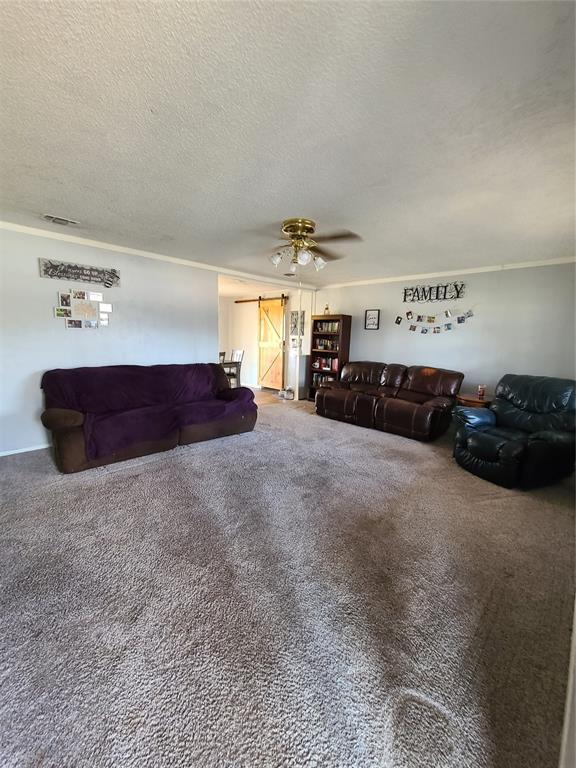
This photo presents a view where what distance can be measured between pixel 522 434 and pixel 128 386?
14.1 feet

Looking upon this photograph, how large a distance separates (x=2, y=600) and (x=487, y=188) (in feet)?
12.2

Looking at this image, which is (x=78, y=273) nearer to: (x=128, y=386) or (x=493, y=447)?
(x=128, y=386)

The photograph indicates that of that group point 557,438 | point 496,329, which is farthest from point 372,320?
point 557,438

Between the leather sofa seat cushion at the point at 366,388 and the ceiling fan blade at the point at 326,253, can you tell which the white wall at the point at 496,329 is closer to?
the leather sofa seat cushion at the point at 366,388

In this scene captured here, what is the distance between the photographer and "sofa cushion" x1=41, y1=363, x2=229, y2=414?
3412mm

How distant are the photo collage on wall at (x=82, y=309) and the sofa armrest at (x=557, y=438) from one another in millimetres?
4736

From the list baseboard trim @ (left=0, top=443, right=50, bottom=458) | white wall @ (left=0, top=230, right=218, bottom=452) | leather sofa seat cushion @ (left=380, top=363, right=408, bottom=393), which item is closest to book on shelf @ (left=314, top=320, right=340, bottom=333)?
leather sofa seat cushion @ (left=380, top=363, right=408, bottom=393)

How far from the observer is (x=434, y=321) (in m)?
4.94

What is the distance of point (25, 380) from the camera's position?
11.2 feet

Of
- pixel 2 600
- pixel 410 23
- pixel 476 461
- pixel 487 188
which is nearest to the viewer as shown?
pixel 410 23

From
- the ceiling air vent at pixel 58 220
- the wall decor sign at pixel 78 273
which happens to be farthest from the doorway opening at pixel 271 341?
the ceiling air vent at pixel 58 220

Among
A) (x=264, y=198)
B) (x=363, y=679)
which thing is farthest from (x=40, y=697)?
(x=264, y=198)

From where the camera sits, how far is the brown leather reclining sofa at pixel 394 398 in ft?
13.6

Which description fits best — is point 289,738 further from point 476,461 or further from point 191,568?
point 476,461
